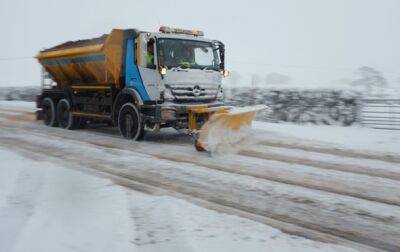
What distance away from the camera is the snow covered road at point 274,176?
5352 millimetres

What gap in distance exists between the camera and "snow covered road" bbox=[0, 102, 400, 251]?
535 cm

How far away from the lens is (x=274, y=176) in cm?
769

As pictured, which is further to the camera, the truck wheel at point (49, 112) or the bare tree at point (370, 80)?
the bare tree at point (370, 80)

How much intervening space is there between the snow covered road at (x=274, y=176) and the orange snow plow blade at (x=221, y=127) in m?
0.36

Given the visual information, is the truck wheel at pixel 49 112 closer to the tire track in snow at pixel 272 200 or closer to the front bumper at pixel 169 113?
the front bumper at pixel 169 113

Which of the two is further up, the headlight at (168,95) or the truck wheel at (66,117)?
the headlight at (168,95)

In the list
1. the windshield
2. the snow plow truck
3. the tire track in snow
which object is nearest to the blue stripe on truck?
the snow plow truck

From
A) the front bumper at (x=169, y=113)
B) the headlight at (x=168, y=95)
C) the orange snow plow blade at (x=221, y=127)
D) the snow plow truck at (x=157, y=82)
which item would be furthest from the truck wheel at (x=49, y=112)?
the orange snow plow blade at (x=221, y=127)

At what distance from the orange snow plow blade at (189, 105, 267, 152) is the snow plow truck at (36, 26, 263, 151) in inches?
0.9

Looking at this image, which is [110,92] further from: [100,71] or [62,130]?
[62,130]

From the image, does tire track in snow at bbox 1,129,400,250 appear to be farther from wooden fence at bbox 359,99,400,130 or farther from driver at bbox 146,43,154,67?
wooden fence at bbox 359,99,400,130

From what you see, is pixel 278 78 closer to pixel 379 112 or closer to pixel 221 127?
pixel 379 112

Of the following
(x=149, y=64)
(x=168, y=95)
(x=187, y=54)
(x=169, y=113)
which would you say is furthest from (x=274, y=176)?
(x=187, y=54)

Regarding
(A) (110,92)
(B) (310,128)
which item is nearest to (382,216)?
(A) (110,92)
